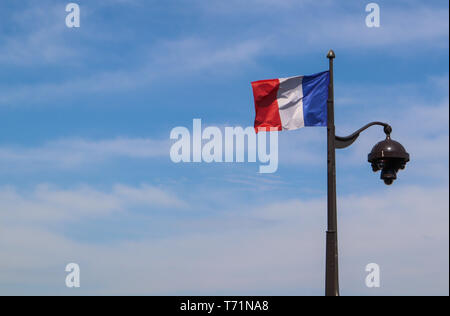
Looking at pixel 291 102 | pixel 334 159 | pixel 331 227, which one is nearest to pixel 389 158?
pixel 334 159

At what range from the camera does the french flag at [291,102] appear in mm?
16875

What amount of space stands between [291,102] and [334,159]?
2218 millimetres

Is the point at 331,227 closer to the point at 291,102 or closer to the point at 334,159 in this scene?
the point at 334,159

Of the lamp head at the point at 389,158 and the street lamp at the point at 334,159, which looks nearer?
the street lamp at the point at 334,159

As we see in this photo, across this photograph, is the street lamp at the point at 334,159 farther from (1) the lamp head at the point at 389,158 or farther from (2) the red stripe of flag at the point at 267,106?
(2) the red stripe of flag at the point at 267,106

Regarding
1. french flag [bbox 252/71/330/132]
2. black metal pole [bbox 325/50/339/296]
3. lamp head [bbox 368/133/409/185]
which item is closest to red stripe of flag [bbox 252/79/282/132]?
french flag [bbox 252/71/330/132]

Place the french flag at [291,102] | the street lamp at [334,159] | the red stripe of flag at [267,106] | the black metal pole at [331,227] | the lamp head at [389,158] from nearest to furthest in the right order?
the black metal pole at [331,227] → the street lamp at [334,159] → the lamp head at [389,158] → the french flag at [291,102] → the red stripe of flag at [267,106]

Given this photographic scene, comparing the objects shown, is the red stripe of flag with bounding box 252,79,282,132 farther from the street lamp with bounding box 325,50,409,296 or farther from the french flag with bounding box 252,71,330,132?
the street lamp with bounding box 325,50,409,296

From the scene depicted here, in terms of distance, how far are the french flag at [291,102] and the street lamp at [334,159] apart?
0.74 m

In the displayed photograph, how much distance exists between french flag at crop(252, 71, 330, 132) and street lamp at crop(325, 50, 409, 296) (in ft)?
2.41

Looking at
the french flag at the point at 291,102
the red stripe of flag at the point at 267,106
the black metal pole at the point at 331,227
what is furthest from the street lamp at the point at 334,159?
the red stripe of flag at the point at 267,106
